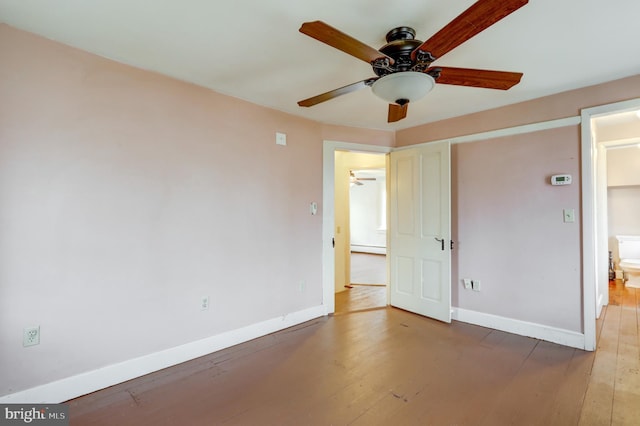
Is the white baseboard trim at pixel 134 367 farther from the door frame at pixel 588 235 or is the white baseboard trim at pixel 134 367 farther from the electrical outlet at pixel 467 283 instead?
the door frame at pixel 588 235

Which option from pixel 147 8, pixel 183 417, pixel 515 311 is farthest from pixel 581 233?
pixel 147 8

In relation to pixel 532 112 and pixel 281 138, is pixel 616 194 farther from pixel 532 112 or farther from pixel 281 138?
pixel 281 138

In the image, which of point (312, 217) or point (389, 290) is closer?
point (312, 217)

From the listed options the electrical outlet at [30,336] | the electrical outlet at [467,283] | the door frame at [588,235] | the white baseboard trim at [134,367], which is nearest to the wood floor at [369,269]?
the electrical outlet at [467,283]

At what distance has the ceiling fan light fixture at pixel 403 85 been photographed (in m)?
1.68

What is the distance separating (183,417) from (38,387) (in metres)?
0.98

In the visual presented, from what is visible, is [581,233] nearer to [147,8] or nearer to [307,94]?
[307,94]

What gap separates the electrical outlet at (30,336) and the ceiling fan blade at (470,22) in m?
2.86

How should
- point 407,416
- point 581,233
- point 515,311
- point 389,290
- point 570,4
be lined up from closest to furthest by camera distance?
1. point 570,4
2. point 407,416
3. point 581,233
4. point 515,311
5. point 389,290

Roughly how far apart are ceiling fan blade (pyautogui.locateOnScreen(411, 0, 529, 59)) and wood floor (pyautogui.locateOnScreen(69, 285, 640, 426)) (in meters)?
2.10

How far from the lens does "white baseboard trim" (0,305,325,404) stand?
6.33 feet

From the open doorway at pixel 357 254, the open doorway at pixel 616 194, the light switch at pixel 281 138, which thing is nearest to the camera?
the light switch at pixel 281 138

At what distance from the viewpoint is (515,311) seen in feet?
10.2

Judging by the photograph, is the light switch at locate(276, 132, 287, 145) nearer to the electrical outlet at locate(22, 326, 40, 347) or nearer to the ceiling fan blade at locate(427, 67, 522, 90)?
the ceiling fan blade at locate(427, 67, 522, 90)
